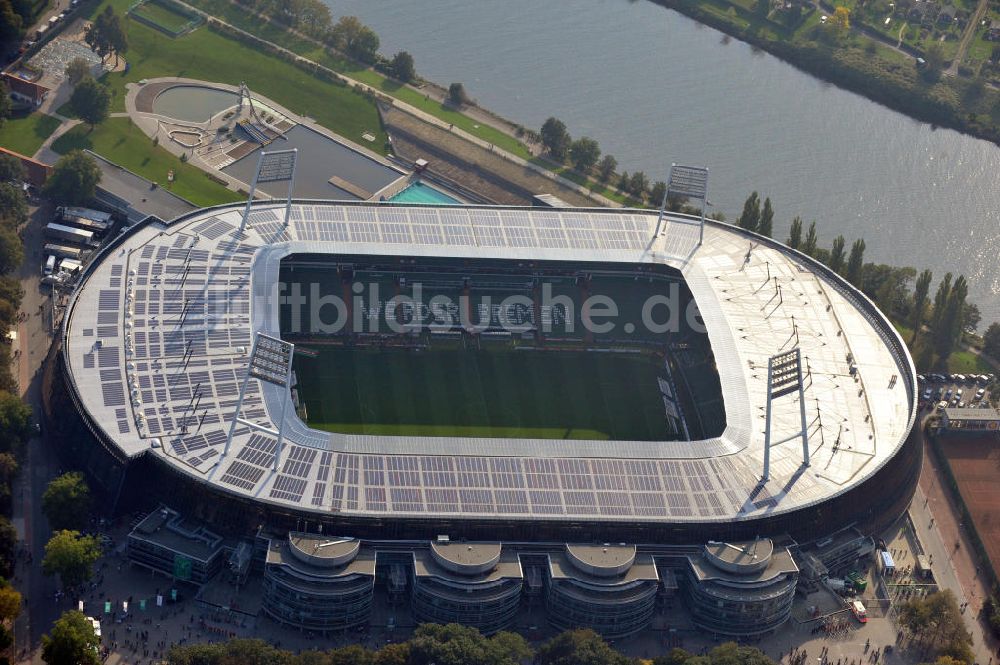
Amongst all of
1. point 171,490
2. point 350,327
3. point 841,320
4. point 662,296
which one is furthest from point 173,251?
point 841,320

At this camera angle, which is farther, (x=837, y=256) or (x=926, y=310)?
(x=837, y=256)

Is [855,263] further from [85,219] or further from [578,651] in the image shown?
[85,219]

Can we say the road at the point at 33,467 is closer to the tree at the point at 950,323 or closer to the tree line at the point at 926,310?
the tree line at the point at 926,310

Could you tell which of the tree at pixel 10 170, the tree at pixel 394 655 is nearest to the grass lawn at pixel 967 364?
the tree at pixel 394 655

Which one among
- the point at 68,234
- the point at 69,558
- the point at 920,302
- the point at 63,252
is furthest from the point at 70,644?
the point at 920,302

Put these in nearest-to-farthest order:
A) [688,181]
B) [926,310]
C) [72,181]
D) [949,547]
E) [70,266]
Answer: [949,547] → [70,266] → [688,181] → [72,181] → [926,310]

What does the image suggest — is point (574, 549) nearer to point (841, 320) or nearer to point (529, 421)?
point (529, 421)

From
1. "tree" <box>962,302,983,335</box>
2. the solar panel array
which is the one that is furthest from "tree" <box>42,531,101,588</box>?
"tree" <box>962,302,983,335</box>
